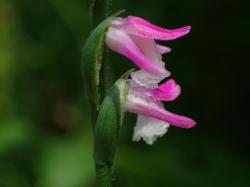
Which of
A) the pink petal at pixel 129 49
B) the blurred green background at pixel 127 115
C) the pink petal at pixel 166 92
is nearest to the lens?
the pink petal at pixel 129 49

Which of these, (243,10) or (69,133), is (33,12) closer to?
(69,133)

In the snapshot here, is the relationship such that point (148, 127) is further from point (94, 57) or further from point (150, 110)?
point (94, 57)

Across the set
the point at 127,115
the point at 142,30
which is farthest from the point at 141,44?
the point at 127,115

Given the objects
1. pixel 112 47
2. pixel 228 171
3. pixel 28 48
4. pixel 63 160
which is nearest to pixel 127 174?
pixel 63 160

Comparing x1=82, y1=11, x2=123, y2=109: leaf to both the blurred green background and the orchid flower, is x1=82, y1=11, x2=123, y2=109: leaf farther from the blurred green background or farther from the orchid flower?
the blurred green background

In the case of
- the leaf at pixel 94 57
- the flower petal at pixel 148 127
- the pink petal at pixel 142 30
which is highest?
the pink petal at pixel 142 30

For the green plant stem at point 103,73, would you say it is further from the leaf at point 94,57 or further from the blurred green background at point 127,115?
the blurred green background at point 127,115

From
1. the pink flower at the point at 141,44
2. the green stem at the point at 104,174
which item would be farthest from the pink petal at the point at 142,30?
the green stem at the point at 104,174
